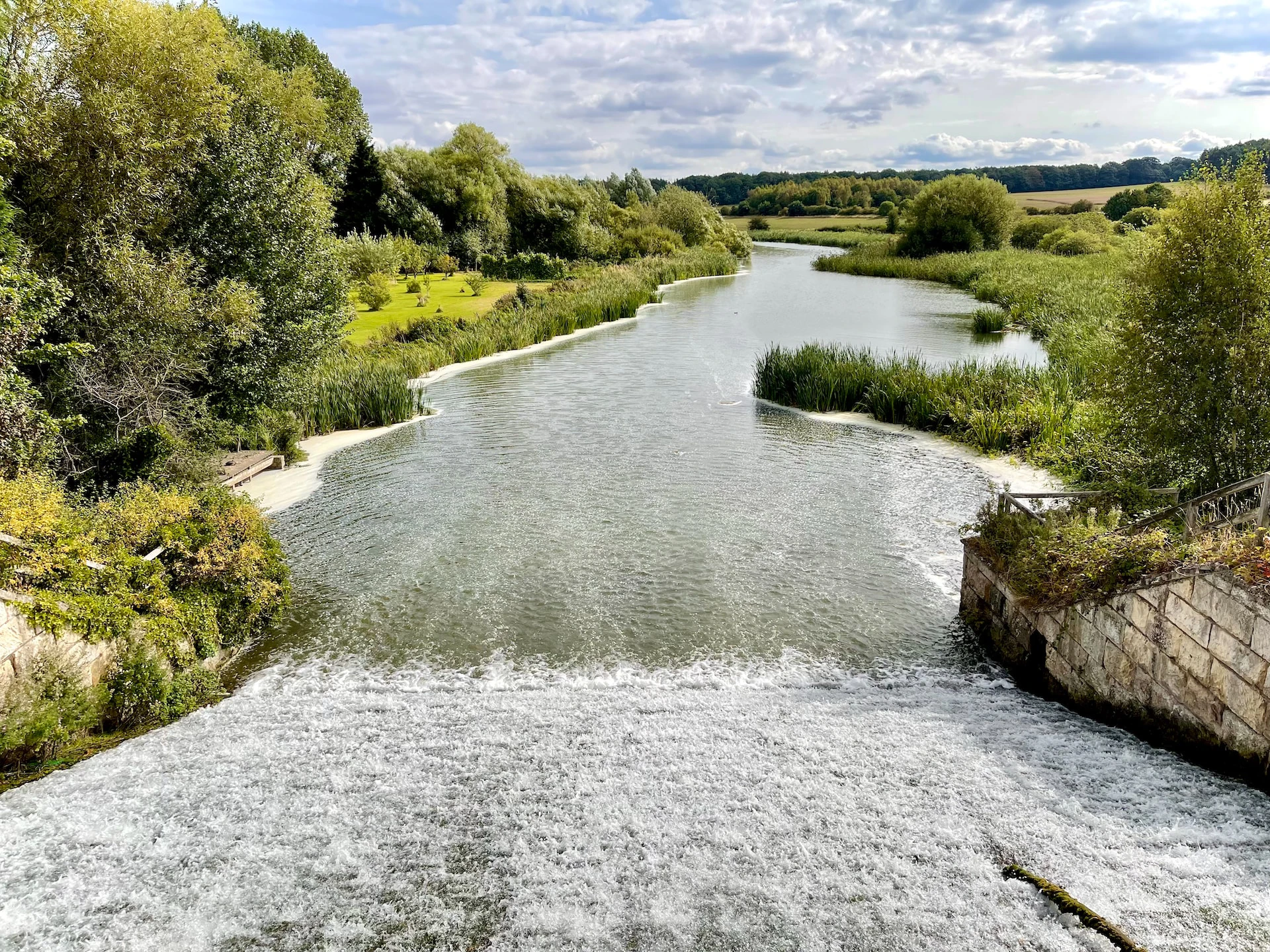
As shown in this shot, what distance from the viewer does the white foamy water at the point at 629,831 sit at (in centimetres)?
482

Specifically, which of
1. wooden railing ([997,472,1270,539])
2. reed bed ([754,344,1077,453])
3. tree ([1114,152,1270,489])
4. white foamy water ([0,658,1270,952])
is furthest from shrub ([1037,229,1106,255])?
white foamy water ([0,658,1270,952])

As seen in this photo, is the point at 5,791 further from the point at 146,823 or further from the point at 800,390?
the point at 800,390

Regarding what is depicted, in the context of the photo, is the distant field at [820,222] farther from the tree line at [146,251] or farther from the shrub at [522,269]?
the tree line at [146,251]

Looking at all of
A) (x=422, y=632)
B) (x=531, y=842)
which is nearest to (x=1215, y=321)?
(x=531, y=842)

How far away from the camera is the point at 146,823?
18.8 feet

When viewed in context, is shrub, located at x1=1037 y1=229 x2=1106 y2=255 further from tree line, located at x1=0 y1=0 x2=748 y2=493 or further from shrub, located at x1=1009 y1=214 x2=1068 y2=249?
tree line, located at x1=0 y1=0 x2=748 y2=493

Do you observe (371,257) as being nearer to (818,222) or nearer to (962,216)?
(962,216)

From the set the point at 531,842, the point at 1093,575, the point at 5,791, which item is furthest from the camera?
the point at 1093,575

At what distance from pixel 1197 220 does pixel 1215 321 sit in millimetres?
1045

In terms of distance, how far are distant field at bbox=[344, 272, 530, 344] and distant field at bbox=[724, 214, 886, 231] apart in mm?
59397

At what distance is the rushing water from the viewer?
4891 mm

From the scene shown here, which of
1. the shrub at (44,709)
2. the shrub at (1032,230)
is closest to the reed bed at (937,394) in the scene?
the shrub at (44,709)

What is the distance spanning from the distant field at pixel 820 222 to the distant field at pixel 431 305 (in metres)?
59.4

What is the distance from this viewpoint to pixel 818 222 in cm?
10356
